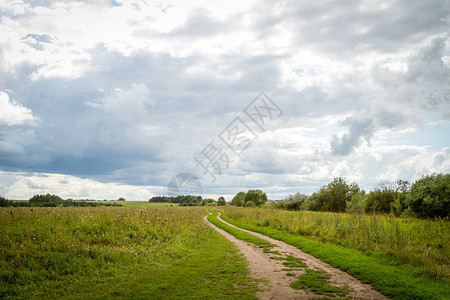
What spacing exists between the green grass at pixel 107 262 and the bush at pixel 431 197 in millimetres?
17456

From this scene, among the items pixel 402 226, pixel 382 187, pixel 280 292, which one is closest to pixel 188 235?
pixel 280 292

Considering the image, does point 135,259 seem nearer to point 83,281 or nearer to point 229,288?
point 83,281

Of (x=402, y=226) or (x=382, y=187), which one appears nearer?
(x=402, y=226)

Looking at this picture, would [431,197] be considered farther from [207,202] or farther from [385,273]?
[207,202]

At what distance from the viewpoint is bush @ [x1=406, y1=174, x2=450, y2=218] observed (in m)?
21.8

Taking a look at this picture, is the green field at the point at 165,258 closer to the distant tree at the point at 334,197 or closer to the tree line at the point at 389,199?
the tree line at the point at 389,199

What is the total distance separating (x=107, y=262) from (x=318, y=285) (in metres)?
8.51

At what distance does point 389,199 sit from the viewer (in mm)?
34281

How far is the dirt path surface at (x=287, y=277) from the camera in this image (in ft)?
27.8

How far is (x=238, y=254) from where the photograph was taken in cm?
1466

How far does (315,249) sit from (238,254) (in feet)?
14.4

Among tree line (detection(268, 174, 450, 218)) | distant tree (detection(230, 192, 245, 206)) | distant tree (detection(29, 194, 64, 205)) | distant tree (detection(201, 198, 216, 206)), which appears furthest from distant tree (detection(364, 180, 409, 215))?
distant tree (detection(201, 198, 216, 206))

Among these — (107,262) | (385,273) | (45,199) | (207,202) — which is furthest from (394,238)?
(207,202)

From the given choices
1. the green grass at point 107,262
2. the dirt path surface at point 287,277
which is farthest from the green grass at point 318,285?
the green grass at point 107,262
